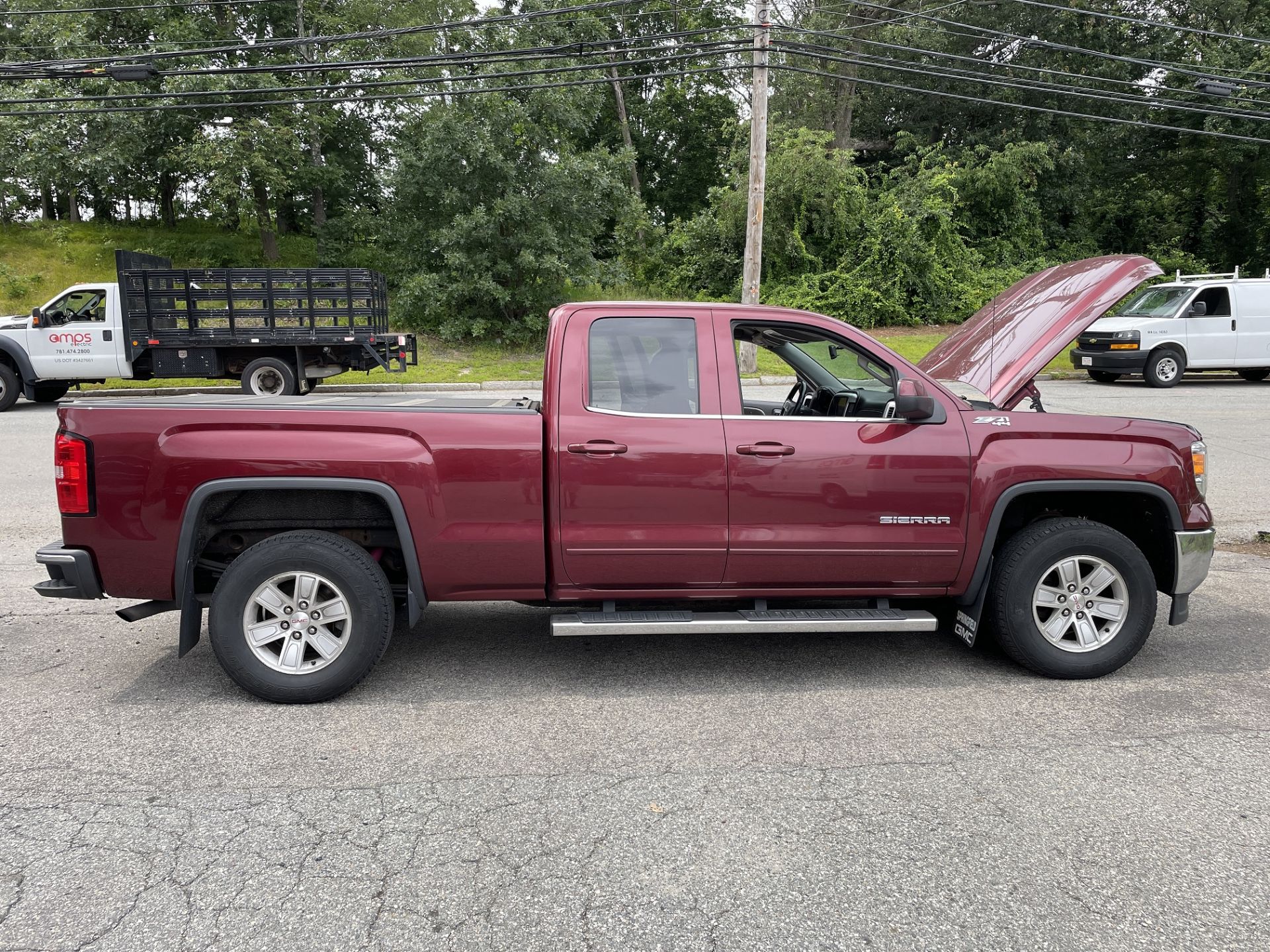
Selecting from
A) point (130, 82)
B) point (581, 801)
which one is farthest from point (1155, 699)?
point (130, 82)

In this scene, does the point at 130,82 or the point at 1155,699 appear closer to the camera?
the point at 1155,699

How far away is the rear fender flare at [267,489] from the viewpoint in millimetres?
4133

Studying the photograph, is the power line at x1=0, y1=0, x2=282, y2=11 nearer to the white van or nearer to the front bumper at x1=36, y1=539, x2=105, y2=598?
the front bumper at x1=36, y1=539, x2=105, y2=598

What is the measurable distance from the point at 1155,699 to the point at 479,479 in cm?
336

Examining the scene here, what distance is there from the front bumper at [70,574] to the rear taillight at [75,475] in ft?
0.66

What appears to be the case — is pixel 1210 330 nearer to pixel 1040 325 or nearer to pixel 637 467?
pixel 1040 325

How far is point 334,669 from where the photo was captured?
4.22m

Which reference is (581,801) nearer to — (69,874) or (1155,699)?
(69,874)

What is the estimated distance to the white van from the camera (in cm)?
1816

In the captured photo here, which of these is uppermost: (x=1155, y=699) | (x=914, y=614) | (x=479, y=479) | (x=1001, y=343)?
(x=1001, y=343)

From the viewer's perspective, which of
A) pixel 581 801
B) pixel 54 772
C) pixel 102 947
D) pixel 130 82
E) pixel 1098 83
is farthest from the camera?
pixel 1098 83

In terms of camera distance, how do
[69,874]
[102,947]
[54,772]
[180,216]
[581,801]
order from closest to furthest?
[102,947] < [69,874] < [581,801] < [54,772] < [180,216]

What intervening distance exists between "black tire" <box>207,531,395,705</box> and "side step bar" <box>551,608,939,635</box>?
0.84 metres

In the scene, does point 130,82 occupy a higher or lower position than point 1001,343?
higher
